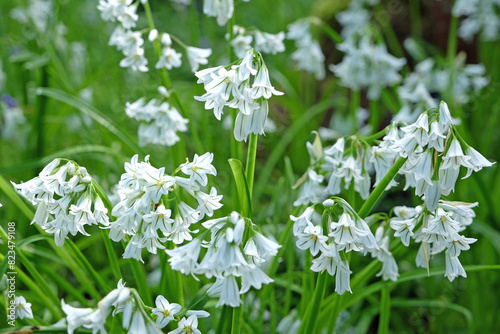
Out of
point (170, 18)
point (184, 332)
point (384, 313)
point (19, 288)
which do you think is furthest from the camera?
point (170, 18)

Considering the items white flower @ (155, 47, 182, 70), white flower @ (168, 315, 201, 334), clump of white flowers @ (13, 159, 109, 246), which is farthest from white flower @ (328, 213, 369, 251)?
white flower @ (155, 47, 182, 70)

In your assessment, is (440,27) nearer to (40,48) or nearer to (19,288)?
(40,48)

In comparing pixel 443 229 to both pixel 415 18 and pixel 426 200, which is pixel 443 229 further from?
pixel 415 18

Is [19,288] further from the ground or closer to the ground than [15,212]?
closer to the ground

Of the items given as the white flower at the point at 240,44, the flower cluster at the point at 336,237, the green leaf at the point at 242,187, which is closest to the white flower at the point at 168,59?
the white flower at the point at 240,44

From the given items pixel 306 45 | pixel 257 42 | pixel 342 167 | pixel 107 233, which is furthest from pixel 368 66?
pixel 107 233

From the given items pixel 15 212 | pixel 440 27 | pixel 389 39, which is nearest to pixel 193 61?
pixel 15 212

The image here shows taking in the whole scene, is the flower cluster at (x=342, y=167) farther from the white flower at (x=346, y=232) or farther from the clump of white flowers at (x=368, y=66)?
the clump of white flowers at (x=368, y=66)
